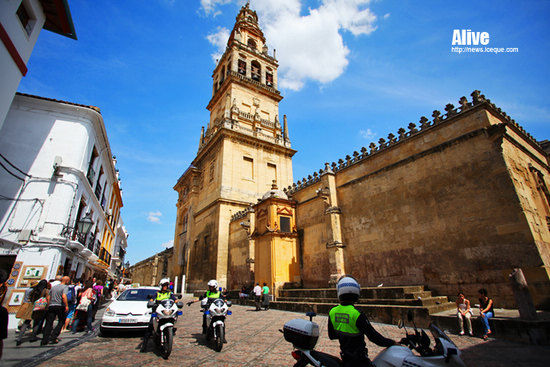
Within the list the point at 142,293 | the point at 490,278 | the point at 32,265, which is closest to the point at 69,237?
the point at 32,265

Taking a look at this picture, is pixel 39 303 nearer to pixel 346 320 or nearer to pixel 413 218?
pixel 346 320

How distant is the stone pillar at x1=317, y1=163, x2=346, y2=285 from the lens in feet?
40.3

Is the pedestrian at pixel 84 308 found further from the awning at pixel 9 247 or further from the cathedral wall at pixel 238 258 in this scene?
the cathedral wall at pixel 238 258

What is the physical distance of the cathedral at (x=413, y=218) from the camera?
25.8ft

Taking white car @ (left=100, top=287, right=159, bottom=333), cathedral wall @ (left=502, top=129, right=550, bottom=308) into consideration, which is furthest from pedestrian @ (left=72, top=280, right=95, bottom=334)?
cathedral wall @ (left=502, top=129, right=550, bottom=308)

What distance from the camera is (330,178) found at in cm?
1391

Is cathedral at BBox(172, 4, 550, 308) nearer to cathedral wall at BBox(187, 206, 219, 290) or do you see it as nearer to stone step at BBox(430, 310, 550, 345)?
cathedral wall at BBox(187, 206, 219, 290)

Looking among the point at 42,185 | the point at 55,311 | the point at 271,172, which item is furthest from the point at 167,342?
the point at 271,172

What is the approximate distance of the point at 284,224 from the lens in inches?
608

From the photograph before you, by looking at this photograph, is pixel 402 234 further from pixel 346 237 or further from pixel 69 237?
pixel 69 237

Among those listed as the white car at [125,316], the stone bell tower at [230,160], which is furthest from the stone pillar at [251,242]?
the white car at [125,316]

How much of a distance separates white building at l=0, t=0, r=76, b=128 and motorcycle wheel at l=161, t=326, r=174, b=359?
7.82m

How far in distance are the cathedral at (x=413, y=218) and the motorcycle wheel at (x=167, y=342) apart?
8.52 metres

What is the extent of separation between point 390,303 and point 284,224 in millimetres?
7923
